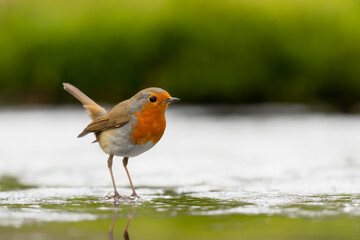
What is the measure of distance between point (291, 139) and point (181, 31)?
3.72 metres

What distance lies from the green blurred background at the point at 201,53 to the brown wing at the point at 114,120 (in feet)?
20.6

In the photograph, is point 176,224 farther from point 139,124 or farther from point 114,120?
point 114,120

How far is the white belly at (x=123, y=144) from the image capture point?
197 inches

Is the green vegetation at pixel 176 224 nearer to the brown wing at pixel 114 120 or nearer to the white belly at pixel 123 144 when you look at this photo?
the white belly at pixel 123 144

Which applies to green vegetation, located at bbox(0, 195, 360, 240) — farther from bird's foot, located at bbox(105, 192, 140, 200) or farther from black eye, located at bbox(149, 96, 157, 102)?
black eye, located at bbox(149, 96, 157, 102)

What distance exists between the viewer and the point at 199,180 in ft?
19.2

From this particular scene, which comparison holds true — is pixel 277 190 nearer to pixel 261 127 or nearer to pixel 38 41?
pixel 261 127

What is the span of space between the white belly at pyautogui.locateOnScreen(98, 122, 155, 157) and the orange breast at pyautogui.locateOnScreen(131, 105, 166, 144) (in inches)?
1.6

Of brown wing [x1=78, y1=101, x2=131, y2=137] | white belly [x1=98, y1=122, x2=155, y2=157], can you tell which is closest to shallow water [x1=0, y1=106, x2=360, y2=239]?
white belly [x1=98, y1=122, x2=155, y2=157]

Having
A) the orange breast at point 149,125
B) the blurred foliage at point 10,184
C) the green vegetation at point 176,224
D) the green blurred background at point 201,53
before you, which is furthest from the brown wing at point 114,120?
the green blurred background at point 201,53

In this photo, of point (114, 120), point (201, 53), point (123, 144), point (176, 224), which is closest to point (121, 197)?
point (123, 144)

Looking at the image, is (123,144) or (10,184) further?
(10,184)

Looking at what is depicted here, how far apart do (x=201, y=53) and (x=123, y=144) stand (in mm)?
6855

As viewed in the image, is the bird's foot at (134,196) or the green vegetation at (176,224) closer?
the green vegetation at (176,224)
